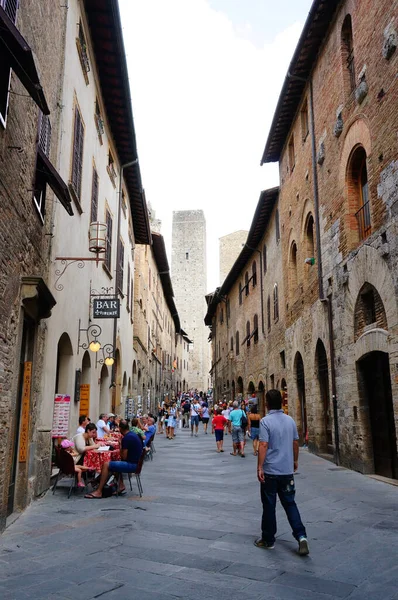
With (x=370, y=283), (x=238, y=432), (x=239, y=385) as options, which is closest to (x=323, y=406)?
(x=238, y=432)

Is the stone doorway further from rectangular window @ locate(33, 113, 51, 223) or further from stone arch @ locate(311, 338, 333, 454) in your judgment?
rectangular window @ locate(33, 113, 51, 223)

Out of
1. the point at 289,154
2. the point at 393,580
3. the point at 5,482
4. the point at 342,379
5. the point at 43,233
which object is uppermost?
the point at 289,154

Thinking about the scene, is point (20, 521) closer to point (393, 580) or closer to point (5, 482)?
point (5, 482)

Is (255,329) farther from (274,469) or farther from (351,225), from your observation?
(274,469)

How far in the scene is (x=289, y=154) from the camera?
1741cm

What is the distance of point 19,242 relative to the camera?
662cm

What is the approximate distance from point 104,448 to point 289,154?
1197 cm

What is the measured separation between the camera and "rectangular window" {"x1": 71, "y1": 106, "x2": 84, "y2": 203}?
1084 centimetres

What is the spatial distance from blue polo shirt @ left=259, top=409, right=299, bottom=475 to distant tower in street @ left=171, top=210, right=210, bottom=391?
63145mm

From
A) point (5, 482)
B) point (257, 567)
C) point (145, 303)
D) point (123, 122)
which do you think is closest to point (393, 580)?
point (257, 567)

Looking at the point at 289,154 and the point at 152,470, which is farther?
the point at 289,154

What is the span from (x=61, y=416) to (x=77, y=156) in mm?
5399

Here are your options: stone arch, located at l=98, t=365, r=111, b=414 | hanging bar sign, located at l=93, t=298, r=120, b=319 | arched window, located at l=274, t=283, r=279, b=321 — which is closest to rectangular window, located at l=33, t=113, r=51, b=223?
hanging bar sign, located at l=93, t=298, r=120, b=319

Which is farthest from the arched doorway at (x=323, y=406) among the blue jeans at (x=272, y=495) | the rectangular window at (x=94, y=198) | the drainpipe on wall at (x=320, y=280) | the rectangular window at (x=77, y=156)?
the blue jeans at (x=272, y=495)
